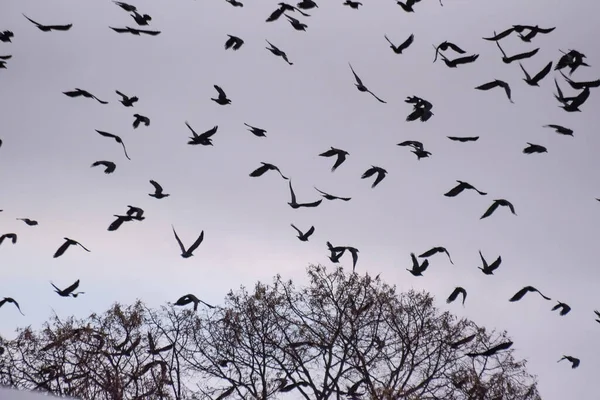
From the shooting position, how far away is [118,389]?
29.9 m

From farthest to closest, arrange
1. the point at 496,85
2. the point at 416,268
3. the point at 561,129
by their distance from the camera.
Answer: the point at 416,268 → the point at 561,129 → the point at 496,85

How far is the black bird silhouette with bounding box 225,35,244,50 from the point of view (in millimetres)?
11008

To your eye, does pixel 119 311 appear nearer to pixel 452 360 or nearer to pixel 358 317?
pixel 358 317

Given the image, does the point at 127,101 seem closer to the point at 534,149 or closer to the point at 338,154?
the point at 338,154

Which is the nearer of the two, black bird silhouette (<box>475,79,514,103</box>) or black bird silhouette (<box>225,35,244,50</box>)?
black bird silhouette (<box>475,79,514,103</box>)

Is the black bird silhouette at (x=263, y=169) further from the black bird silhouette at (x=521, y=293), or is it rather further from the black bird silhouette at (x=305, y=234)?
the black bird silhouette at (x=521, y=293)

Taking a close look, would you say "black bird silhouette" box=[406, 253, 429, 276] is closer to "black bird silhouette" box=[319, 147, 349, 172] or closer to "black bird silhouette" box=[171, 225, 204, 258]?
"black bird silhouette" box=[319, 147, 349, 172]

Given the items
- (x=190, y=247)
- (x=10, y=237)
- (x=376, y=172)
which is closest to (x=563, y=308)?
(x=376, y=172)

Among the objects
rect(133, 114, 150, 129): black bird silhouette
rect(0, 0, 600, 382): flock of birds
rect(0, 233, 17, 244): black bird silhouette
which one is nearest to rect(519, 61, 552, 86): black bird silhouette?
rect(0, 0, 600, 382): flock of birds

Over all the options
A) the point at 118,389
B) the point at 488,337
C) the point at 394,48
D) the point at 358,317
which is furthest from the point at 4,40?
the point at 488,337

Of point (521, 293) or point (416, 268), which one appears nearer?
point (521, 293)

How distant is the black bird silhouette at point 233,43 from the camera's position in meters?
11.0

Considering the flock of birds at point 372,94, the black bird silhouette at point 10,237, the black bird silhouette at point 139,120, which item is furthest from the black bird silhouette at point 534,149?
the black bird silhouette at point 10,237

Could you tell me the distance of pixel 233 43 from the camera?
1112 cm
